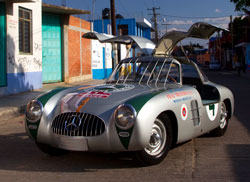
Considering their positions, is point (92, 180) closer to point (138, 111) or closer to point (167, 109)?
point (138, 111)

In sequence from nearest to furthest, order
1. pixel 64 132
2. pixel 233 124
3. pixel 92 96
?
pixel 64 132 < pixel 92 96 < pixel 233 124

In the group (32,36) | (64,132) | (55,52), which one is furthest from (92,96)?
(55,52)

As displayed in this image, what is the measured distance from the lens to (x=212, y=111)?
5938 mm

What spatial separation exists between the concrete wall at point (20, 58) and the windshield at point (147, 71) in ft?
27.4

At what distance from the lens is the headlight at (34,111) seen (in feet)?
15.7

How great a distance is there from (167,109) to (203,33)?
2.17 meters

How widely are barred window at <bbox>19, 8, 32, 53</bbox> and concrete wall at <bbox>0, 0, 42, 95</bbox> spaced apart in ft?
0.54

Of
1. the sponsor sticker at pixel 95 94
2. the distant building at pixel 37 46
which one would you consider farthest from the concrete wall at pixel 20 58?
the sponsor sticker at pixel 95 94

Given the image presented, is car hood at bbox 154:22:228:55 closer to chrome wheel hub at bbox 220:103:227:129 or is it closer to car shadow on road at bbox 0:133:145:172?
chrome wheel hub at bbox 220:103:227:129

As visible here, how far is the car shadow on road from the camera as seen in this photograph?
465 centimetres

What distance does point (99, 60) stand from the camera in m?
27.2

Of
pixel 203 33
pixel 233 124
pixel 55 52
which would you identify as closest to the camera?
pixel 203 33

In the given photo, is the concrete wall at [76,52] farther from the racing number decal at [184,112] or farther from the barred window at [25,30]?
the racing number decal at [184,112]

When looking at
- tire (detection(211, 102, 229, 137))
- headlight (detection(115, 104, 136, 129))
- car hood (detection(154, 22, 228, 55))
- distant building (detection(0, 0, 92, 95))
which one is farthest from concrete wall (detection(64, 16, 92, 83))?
headlight (detection(115, 104, 136, 129))
